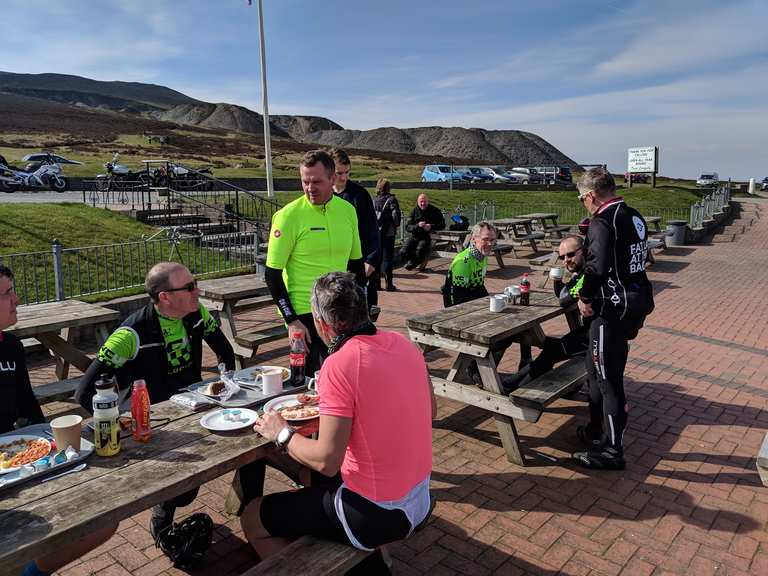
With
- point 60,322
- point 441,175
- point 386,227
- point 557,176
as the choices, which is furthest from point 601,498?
point 557,176

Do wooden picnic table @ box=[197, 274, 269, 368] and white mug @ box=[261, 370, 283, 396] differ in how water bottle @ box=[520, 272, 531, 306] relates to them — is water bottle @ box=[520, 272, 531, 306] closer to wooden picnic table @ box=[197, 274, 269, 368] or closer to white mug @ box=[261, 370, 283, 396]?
wooden picnic table @ box=[197, 274, 269, 368]

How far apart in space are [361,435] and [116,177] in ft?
72.0

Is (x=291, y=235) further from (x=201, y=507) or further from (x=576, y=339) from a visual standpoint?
(x=576, y=339)

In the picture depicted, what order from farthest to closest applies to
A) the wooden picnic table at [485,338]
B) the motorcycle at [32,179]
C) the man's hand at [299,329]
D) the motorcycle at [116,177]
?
the motorcycle at [32,179]
the motorcycle at [116,177]
the wooden picnic table at [485,338]
the man's hand at [299,329]

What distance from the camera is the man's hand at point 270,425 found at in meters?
2.48

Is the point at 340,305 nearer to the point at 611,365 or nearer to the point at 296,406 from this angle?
the point at 296,406

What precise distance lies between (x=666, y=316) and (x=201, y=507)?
741 cm

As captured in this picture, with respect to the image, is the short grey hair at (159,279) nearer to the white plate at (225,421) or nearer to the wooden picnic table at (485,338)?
the white plate at (225,421)

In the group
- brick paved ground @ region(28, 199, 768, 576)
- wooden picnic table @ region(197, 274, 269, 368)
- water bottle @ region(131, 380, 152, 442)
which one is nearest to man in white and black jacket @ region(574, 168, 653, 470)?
brick paved ground @ region(28, 199, 768, 576)

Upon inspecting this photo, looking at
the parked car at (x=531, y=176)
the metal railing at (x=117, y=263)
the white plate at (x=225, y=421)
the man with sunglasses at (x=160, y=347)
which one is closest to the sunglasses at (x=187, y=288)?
the man with sunglasses at (x=160, y=347)

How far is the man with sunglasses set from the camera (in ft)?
10.0

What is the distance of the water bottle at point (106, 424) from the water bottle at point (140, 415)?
0.42 ft

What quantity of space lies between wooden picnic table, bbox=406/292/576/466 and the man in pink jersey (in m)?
1.78

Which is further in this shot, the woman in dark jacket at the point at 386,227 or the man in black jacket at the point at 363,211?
the woman in dark jacket at the point at 386,227
